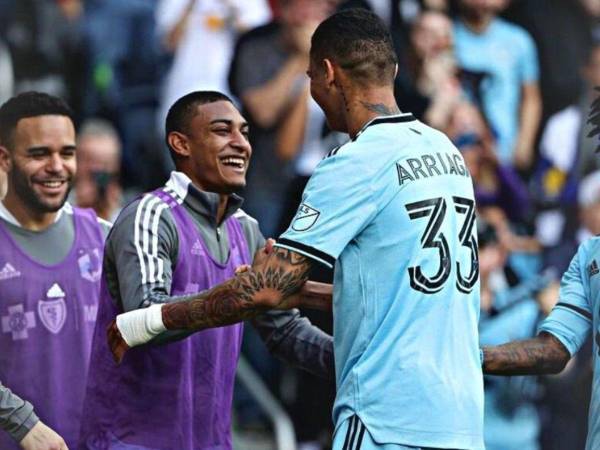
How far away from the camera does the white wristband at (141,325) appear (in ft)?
17.5

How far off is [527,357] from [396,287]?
968mm

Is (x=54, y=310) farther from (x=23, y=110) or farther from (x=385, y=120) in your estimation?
(x=385, y=120)

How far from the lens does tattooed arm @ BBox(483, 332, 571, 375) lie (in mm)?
5637

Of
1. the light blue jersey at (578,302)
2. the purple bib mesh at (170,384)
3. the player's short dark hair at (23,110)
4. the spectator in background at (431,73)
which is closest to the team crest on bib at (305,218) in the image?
the purple bib mesh at (170,384)

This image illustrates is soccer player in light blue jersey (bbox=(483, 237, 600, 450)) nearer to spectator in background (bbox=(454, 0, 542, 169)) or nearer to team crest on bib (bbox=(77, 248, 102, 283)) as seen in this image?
team crest on bib (bbox=(77, 248, 102, 283))

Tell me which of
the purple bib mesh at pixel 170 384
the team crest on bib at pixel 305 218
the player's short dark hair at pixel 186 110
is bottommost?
the purple bib mesh at pixel 170 384

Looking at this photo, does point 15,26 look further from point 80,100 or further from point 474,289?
point 474,289

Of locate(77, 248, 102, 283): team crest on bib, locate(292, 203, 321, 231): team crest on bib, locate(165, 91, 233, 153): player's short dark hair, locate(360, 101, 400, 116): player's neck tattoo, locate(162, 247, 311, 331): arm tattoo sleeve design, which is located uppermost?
locate(165, 91, 233, 153): player's short dark hair

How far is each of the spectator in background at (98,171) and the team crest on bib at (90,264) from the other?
216 cm

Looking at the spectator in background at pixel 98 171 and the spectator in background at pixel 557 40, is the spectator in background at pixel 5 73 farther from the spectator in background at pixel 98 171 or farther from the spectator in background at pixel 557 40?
the spectator in background at pixel 557 40

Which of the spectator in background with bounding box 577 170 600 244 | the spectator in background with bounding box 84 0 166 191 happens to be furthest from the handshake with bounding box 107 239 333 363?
the spectator in background with bounding box 577 170 600 244

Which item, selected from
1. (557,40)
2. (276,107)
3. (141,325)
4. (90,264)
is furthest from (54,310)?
(557,40)

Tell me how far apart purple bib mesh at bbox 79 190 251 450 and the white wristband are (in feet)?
1.47

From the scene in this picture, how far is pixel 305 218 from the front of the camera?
5039 millimetres
